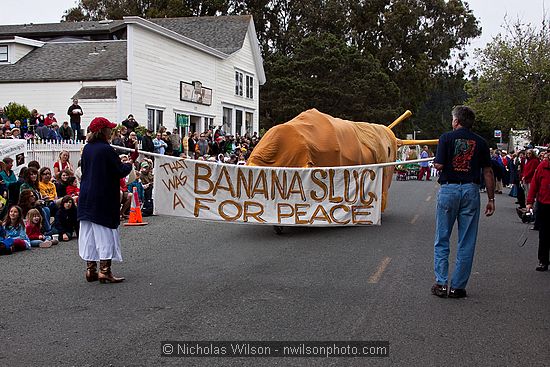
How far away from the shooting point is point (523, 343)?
19.3ft

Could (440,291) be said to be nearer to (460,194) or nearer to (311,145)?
(460,194)

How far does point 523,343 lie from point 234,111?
110ft

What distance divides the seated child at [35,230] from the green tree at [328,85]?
4203cm

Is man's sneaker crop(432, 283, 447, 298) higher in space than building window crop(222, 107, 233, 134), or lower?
lower

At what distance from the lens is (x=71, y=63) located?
2972cm

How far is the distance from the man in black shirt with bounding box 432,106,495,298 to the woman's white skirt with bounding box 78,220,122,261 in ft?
12.9

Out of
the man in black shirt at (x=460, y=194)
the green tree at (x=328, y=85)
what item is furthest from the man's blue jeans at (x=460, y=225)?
the green tree at (x=328, y=85)

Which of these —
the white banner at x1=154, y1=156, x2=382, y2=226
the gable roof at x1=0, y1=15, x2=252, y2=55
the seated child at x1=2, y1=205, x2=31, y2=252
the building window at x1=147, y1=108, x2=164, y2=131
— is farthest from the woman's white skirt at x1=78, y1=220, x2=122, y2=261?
the gable roof at x1=0, y1=15, x2=252, y2=55

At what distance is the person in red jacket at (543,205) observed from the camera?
378 inches

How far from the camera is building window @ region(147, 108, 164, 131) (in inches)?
1155

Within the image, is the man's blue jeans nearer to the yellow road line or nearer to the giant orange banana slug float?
the yellow road line

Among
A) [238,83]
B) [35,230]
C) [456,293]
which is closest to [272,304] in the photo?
[456,293]

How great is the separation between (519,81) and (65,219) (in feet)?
94.9

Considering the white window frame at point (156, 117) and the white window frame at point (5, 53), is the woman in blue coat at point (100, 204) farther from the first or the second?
the white window frame at point (5, 53)
